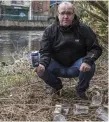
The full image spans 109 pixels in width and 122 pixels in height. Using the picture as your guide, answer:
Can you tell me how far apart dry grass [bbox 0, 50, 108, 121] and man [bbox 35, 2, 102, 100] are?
0.32 metres

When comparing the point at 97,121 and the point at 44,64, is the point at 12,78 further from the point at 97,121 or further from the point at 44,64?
the point at 97,121

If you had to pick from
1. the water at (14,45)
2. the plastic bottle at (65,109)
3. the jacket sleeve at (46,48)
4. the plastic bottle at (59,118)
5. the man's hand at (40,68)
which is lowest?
the water at (14,45)

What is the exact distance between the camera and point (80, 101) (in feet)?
17.4

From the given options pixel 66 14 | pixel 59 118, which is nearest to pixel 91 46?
pixel 66 14

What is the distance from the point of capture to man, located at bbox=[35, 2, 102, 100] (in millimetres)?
5043

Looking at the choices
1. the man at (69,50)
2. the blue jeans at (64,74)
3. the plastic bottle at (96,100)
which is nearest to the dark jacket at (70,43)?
the man at (69,50)

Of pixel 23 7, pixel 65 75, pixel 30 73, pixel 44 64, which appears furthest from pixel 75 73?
pixel 23 7

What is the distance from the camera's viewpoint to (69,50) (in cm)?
521

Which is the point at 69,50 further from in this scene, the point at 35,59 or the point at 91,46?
the point at 35,59

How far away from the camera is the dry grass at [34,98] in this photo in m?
4.80

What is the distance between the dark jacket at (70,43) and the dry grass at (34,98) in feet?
1.95

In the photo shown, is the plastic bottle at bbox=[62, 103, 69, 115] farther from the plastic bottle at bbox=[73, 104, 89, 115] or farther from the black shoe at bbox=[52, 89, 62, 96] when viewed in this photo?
the black shoe at bbox=[52, 89, 62, 96]

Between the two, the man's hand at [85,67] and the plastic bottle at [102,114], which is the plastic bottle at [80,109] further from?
the man's hand at [85,67]

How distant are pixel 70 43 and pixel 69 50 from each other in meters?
0.11
